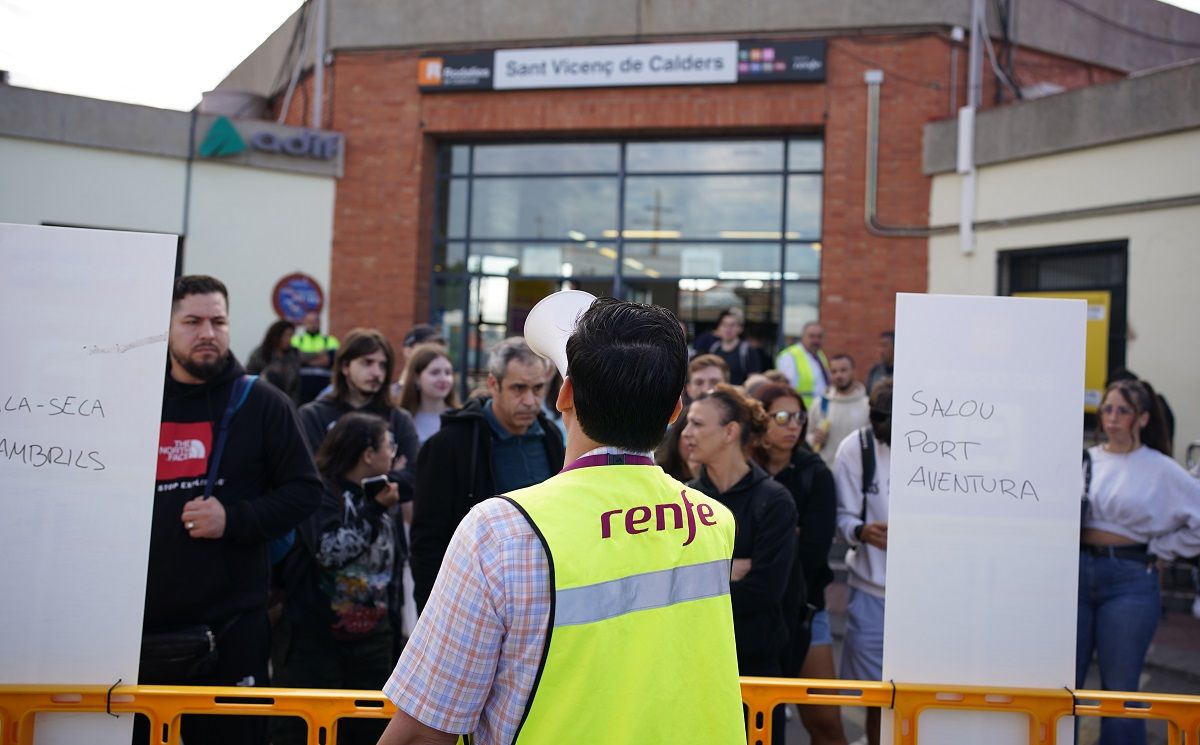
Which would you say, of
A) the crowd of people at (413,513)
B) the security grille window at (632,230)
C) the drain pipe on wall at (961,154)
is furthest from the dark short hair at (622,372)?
the security grille window at (632,230)

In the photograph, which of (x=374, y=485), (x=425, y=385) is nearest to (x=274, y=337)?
(x=425, y=385)

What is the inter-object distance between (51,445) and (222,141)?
1084 cm

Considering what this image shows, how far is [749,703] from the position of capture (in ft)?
9.47

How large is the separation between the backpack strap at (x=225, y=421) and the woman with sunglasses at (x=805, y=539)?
88.1 inches

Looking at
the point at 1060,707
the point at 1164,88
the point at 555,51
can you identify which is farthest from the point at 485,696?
the point at 555,51

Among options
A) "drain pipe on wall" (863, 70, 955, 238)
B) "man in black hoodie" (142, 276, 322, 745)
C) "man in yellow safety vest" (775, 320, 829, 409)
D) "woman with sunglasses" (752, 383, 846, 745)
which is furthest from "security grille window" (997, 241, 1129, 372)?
"man in black hoodie" (142, 276, 322, 745)

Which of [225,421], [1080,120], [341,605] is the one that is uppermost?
[1080,120]

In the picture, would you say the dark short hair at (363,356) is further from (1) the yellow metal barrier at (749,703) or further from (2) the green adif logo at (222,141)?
(2) the green adif logo at (222,141)

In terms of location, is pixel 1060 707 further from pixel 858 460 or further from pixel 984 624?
pixel 858 460

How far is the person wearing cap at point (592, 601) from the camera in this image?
161cm

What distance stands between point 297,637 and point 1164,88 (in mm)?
9149

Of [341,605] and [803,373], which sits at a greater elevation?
[803,373]

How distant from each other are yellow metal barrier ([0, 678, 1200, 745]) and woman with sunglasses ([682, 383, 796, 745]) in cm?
80

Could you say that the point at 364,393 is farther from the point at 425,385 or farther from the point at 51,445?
the point at 51,445
